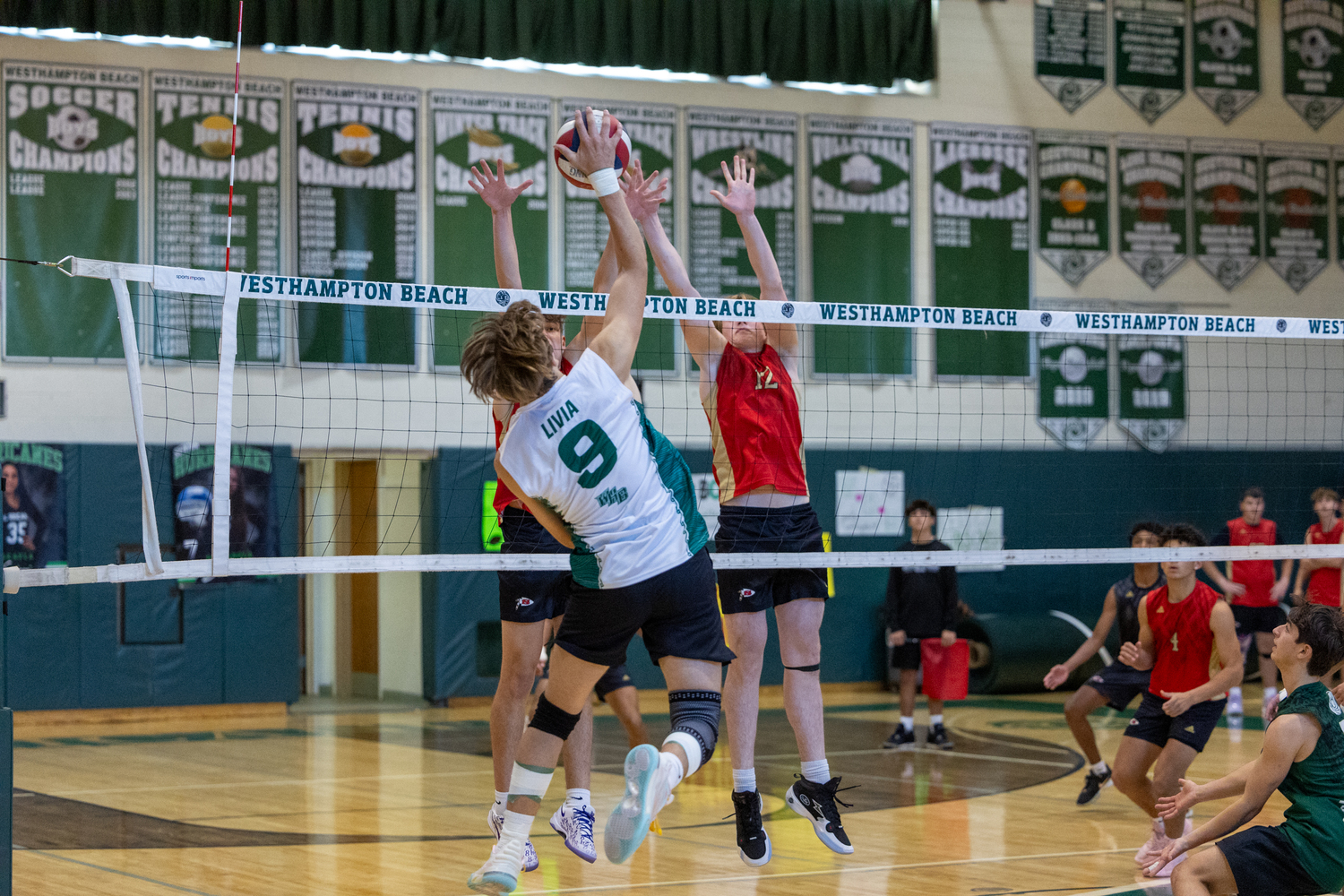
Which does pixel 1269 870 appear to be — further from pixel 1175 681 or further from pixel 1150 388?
pixel 1150 388

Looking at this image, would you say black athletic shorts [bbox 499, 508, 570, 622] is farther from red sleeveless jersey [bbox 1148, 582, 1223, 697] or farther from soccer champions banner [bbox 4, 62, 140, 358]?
soccer champions banner [bbox 4, 62, 140, 358]

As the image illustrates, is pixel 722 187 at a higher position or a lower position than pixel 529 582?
higher

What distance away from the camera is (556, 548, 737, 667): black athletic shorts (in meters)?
4.11

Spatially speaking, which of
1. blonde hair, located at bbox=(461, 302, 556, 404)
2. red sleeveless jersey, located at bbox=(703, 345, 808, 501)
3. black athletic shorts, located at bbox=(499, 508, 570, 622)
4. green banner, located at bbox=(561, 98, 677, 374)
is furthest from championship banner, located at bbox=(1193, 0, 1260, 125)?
blonde hair, located at bbox=(461, 302, 556, 404)

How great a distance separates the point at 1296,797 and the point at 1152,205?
12826 mm

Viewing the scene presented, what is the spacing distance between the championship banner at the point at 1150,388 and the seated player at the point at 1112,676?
7775 mm

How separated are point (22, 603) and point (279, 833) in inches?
258

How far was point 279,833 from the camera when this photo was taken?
768 cm

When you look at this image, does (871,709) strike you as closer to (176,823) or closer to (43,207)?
(176,823)

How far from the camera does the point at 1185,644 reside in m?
7.16

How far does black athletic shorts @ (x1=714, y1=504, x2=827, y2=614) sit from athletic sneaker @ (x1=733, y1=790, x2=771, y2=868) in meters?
0.69

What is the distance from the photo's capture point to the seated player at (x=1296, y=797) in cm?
484

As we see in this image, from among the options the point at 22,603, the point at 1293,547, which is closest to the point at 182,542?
the point at 22,603

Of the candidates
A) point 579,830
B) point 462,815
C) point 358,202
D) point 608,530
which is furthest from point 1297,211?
point 608,530
